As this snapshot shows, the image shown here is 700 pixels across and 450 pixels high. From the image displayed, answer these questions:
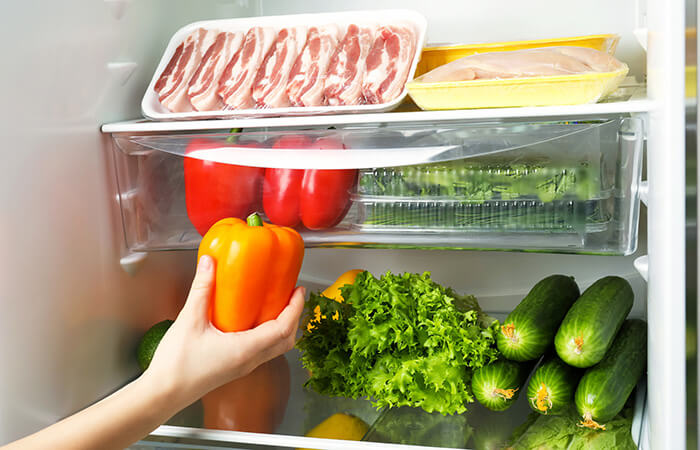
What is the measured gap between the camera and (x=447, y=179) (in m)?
1.02

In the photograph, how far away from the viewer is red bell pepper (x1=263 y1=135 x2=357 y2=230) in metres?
1.08

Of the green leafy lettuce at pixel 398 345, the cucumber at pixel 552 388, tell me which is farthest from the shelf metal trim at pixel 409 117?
the cucumber at pixel 552 388

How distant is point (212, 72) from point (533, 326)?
2.35 ft

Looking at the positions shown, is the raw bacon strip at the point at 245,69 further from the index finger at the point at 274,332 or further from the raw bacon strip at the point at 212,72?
the index finger at the point at 274,332

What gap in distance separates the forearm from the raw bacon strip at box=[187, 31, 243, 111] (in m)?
0.50

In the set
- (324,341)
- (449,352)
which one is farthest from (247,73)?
(449,352)

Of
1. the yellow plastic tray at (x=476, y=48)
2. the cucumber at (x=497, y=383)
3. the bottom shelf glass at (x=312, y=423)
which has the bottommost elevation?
the bottom shelf glass at (x=312, y=423)

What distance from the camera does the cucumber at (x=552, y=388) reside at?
0.94m

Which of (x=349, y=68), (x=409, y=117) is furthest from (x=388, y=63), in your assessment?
(x=409, y=117)

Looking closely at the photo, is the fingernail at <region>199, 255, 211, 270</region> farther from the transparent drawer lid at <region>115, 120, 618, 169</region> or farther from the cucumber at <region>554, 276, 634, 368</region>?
the cucumber at <region>554, 276, 634, 368</region>

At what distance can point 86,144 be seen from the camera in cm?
108

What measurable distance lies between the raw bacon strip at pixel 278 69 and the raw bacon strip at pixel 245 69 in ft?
0.04

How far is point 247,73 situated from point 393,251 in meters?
0.59

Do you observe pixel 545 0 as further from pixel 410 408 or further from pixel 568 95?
pixel 410 408
